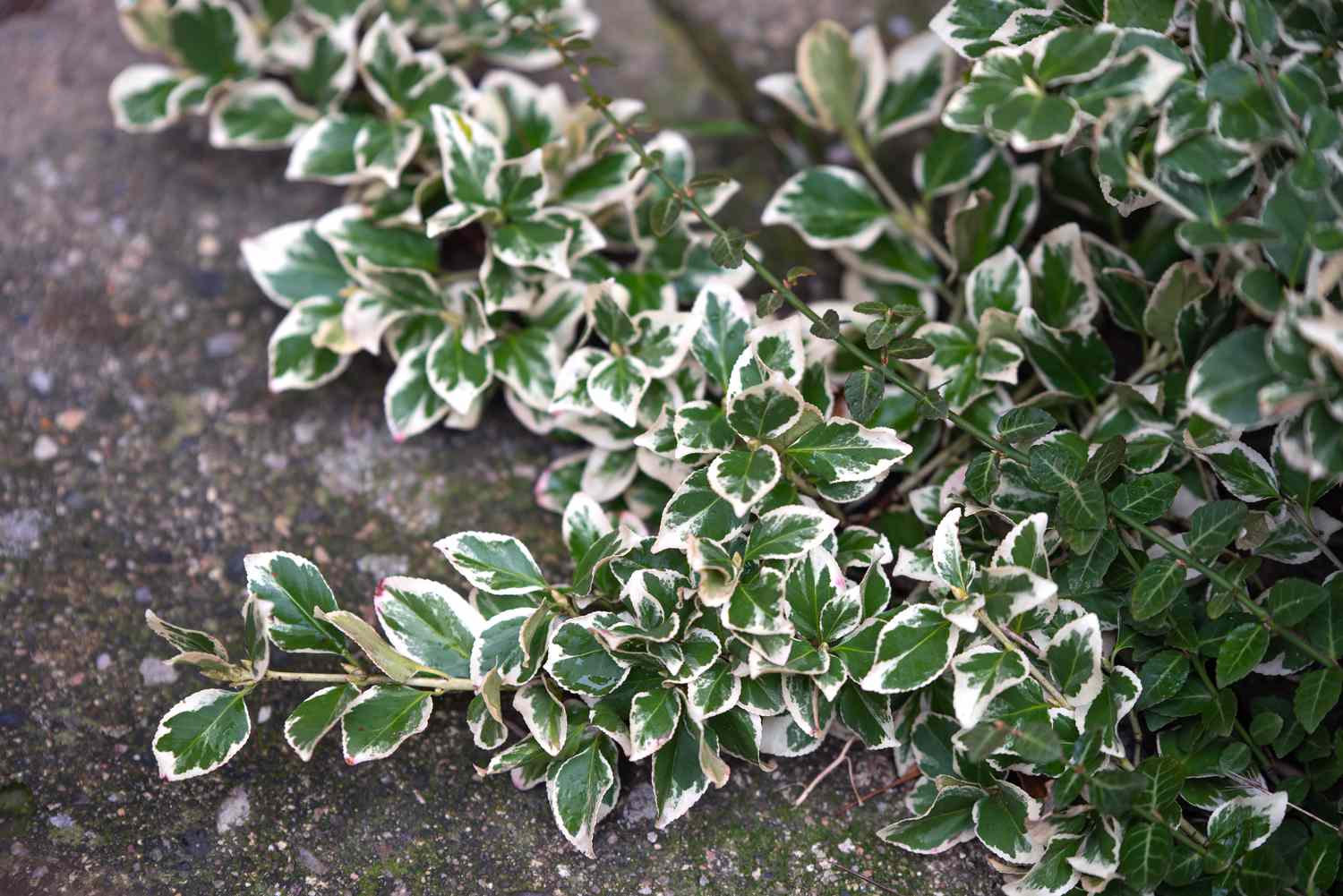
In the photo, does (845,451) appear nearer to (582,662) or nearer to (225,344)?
(582,662)

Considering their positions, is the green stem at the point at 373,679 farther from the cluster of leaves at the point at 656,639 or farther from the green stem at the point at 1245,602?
the green stem at the point at 1245,602

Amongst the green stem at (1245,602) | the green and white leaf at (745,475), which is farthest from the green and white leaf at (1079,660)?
the green and white leaf at (745,475)

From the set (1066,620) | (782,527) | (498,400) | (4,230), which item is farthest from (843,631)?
(4,230)

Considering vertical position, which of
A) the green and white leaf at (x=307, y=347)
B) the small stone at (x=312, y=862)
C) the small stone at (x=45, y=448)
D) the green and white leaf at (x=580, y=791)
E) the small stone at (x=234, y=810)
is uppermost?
the green and white leaf at (x=307, y=347)

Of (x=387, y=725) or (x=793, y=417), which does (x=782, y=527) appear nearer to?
(x=793, y=417)

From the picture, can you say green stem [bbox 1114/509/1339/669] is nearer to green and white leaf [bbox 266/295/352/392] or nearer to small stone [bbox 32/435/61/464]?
green and white leaf [bbox 266/295/352/392]

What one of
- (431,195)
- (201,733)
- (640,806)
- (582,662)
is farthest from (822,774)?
(431,195)

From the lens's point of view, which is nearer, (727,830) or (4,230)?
(727,830)
